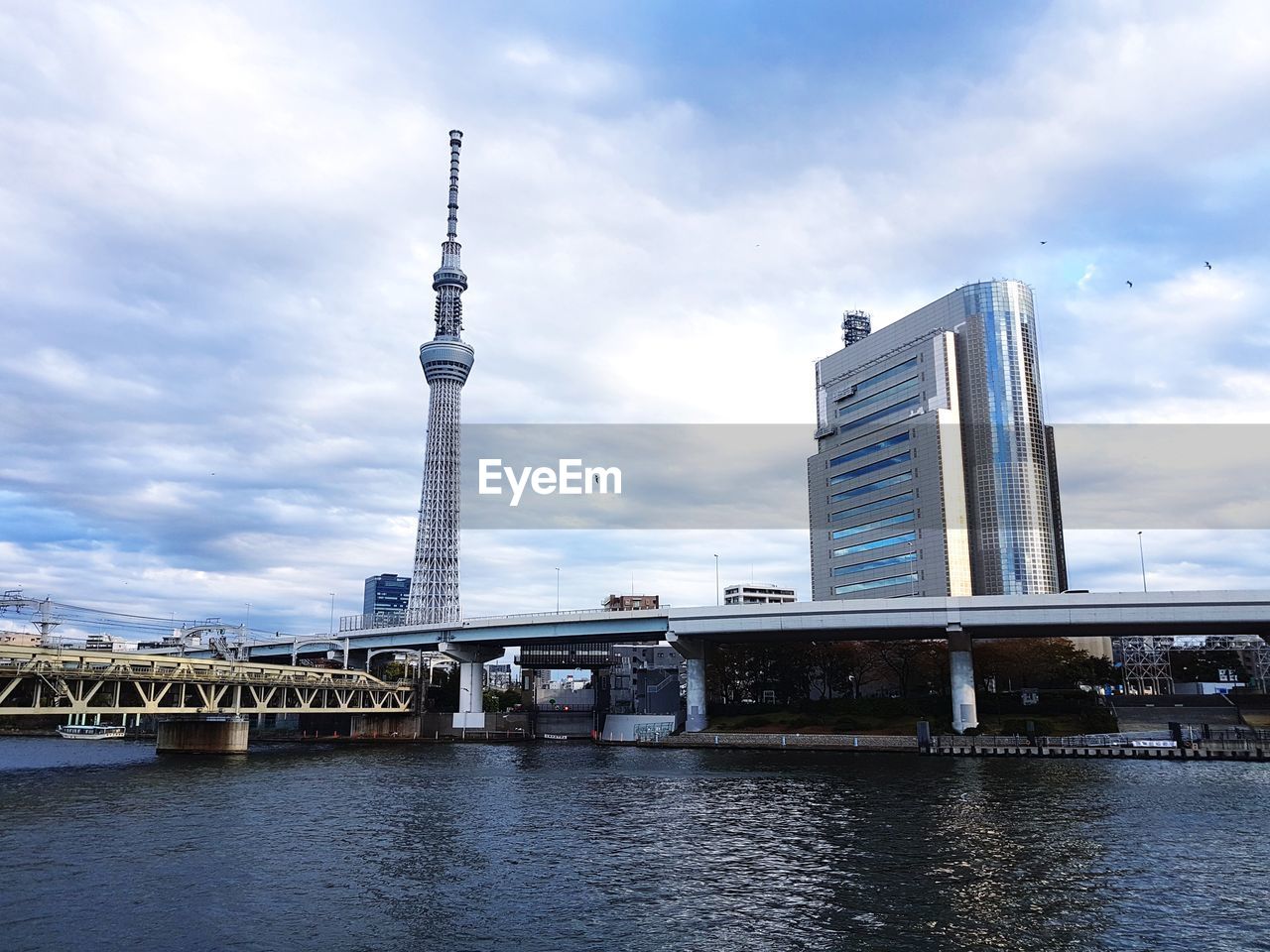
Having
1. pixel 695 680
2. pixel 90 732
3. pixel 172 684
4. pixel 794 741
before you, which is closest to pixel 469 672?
pixel 695 680

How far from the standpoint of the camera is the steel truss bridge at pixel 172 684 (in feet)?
276

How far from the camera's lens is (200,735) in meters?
111

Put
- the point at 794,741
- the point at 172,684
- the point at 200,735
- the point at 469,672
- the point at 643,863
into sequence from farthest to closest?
the point at 469,672 < the point at 794,741 < the point at 200,735 < the point at 172,684 < the point at 643,863

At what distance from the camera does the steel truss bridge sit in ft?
276

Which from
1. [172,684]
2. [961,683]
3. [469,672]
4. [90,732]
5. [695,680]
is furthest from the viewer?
[469,672]

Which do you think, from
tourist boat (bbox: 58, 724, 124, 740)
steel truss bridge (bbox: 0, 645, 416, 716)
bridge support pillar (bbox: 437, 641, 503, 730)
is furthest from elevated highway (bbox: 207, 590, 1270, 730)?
tourist boat (bbox: 58, 724, 124, 740)

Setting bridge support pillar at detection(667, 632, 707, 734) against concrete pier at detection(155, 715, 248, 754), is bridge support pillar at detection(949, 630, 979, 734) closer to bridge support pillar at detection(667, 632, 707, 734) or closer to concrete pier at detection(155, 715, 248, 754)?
bridge support pillar at detection(667, 632, 707, 734)

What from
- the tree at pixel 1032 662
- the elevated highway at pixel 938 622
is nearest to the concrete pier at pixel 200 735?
the elevated highway at pixel 938 622

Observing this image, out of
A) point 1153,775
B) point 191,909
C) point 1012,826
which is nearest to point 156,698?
point 191,909

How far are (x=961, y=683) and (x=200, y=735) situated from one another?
89247 millimetres

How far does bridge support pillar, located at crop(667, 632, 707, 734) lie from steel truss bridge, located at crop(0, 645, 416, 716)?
1952 inches

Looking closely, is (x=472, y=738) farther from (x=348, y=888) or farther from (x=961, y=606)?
(x=348, y=888)

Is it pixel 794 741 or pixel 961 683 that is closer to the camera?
pixel 961 683

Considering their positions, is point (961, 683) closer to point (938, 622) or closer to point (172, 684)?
point (938, 622)
